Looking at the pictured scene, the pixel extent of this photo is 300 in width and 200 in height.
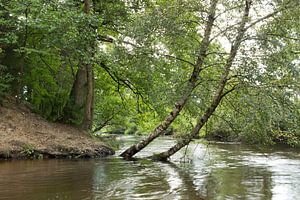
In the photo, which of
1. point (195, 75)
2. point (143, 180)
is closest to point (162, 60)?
point (195, 75)

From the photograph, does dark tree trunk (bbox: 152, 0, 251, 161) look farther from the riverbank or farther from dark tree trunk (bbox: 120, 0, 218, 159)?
the riverbank

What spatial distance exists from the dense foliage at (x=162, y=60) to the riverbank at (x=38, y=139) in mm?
1097

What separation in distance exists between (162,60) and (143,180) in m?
6.88

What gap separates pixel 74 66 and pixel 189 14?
7.88m

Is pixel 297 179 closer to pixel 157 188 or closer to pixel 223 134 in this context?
pixel 157 188

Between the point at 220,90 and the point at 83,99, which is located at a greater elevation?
the point at 83,99

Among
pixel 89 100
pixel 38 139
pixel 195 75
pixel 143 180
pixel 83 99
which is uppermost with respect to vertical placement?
pixel 195 75

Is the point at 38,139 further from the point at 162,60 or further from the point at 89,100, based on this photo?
the point at 162,60

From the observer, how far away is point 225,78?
15.4 meters

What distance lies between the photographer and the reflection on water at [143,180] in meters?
9.55

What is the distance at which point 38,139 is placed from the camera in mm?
17406

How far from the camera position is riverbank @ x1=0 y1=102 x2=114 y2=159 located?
16.1 m

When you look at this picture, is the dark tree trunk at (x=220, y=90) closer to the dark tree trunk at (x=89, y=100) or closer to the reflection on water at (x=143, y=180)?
the reflection on water at (x=143, y=180)

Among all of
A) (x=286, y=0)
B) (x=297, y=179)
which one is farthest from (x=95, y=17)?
(x=297, y=179)
